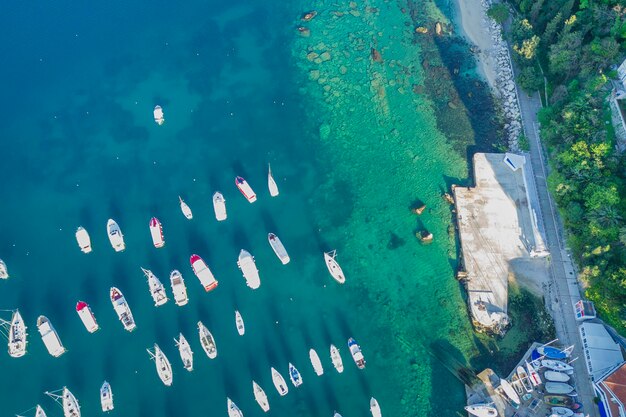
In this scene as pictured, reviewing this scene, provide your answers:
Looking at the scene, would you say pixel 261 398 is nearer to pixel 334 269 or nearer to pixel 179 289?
pixel 179 289

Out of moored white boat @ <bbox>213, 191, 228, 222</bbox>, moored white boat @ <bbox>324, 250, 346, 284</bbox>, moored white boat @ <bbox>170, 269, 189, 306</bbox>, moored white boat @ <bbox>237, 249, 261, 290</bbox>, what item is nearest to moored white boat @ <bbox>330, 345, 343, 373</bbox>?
moored white boat @ <bbox>324, 250, 346, 284</bbox>

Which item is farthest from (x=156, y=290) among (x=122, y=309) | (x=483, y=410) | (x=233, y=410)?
(x=483, y=410)

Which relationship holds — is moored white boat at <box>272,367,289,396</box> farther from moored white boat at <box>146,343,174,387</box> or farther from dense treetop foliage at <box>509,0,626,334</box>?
dense treetop foliage at <box>509,0,626,334</box>

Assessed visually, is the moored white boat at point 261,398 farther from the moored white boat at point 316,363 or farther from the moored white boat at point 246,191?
the moored white boat at point 246,191

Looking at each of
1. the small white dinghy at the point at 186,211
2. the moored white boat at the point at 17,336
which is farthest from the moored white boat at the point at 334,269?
the moored white boat at the point at 17,336

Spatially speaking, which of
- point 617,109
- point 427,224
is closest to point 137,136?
point 427,224
